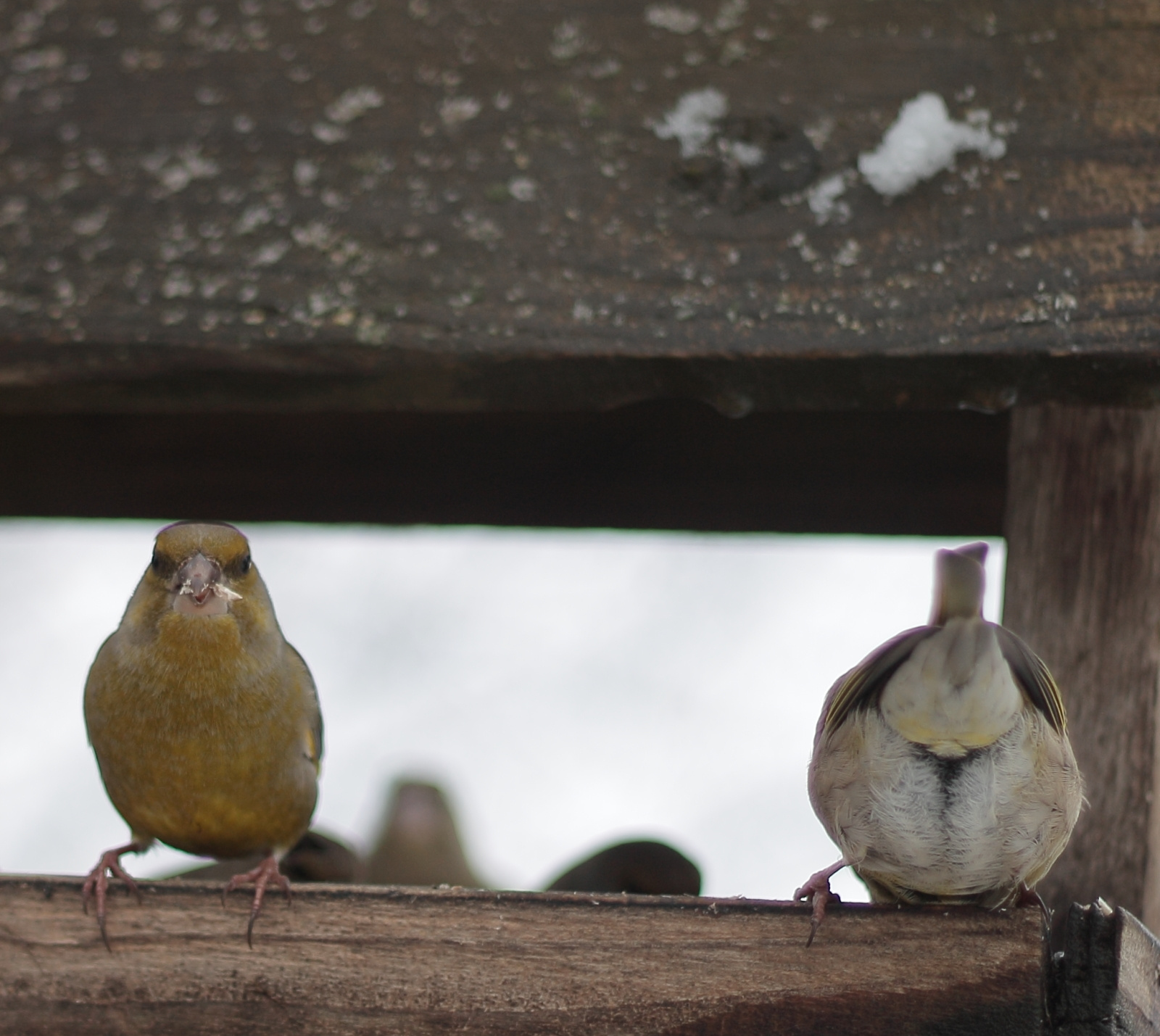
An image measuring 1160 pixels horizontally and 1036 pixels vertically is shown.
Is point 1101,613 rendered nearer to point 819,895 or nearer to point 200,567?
point 819,895

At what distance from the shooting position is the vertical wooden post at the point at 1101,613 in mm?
1545

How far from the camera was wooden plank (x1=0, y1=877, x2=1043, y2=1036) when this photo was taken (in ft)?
4.10

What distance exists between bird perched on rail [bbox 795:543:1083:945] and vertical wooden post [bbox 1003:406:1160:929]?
16cm

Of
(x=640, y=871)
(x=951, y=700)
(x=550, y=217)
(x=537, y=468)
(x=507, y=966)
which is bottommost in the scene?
(x=640, y=871)

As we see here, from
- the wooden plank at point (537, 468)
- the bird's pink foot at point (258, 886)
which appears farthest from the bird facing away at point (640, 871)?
the bird's pink foot at point (258, 886)

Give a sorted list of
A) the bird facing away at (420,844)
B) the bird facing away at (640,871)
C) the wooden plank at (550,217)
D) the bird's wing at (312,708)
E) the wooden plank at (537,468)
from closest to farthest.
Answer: the wooden plank at (550,217) < the bird's wing at (312,708) < the wooden plank at (537,468) < the bird facing away at (640,871) < the bird facing away at (420,844)

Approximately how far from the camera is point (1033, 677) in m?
1.32

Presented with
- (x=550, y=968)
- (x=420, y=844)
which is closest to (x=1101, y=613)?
(x=550, y=968)

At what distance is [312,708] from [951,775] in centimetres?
102

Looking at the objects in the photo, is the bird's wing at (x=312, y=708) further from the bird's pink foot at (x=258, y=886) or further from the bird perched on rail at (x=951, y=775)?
the bird perched on rail at (x=951, y=775)

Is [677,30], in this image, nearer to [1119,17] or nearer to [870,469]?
[1119,17]

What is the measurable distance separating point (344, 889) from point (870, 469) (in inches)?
53.2

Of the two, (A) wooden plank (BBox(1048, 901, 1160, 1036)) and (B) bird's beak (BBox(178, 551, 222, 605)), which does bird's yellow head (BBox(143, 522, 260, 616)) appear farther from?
(A) wooden plank (BBox(1048, 901, 1160, 1036))

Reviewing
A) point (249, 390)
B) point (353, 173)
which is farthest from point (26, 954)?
point (353, 173)
